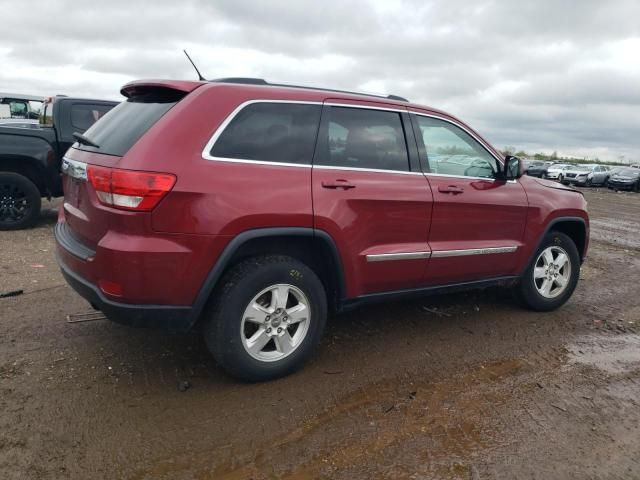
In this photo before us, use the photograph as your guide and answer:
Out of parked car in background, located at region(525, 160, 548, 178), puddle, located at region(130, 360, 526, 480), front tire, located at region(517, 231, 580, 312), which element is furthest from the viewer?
parked car in background, located at region(525, 160, 548, 178)

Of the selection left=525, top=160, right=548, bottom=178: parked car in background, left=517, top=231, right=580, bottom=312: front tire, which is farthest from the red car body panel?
left=525, top=160, right=548, bottom=178: parked car in background

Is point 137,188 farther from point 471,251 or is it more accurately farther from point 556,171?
point 556,171

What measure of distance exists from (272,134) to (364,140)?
2.40 ft

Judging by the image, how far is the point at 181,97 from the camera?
317 centimetres

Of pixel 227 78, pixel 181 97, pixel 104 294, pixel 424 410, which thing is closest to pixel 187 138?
pixel 181 97

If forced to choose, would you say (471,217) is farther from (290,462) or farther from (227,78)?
(290,462)

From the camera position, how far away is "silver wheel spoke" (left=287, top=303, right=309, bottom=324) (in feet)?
11.0

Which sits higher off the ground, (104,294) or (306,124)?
(306,124)

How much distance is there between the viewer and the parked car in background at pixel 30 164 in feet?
23.9

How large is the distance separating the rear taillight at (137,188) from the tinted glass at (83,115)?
5.57 meters

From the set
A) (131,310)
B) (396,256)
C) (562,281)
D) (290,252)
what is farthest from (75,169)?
(562,281)

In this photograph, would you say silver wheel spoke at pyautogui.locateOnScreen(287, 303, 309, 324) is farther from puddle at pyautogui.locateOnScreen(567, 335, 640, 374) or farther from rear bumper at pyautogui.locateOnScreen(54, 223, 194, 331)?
puddle at pyautogui.locateOnScreen(567, 335, 640, 374)

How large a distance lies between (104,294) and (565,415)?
2.80 m

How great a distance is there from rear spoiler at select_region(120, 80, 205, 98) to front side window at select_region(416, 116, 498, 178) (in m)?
1.74
